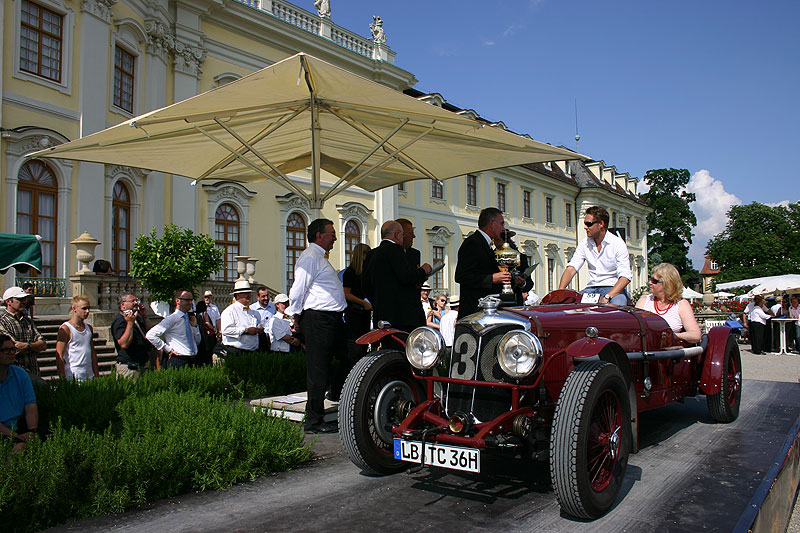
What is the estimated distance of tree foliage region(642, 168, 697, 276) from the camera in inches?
2457

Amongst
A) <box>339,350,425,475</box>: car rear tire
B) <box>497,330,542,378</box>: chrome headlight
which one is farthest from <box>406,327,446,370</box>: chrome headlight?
<box>497,330,542,378</box>: chrome headlight

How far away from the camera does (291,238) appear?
24.2 m

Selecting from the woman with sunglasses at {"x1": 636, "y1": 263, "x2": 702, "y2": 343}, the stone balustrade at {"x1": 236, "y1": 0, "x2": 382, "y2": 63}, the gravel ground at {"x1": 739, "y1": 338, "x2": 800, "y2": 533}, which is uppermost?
the stone balustrade at {"x1": 236, "y1": 0, "x2": 382, "y2": 63}

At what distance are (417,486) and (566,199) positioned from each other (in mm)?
43698

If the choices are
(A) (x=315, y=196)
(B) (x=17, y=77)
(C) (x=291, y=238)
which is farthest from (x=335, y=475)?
(C) (x=291, y=238)

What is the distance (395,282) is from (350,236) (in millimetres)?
20626

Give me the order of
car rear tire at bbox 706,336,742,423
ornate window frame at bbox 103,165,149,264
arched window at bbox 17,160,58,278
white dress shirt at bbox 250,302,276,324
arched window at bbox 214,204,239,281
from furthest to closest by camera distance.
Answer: arched window at bbox 214,204,239,281, ornate window frame at bbox 103,165,149,264, arched window at bbox 17,160,58,278, white dress shirt at bbox 250,302,276,324, car rear tire at bbox 706,336,742,423

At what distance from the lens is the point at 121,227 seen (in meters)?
18.3

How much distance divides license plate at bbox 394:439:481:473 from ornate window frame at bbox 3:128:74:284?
556 inches

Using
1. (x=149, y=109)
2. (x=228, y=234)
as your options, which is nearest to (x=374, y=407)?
(x=149, y=109)

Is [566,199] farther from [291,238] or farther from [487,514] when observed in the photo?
[487,514]

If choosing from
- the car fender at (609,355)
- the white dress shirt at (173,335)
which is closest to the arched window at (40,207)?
the white dress shirt at (173,335)

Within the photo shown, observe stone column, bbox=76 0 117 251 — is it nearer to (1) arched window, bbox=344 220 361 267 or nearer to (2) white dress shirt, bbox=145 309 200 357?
(2) white dress shirt, bbox=145 309 200 357

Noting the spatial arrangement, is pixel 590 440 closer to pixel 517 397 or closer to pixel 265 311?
pixel 517 397
